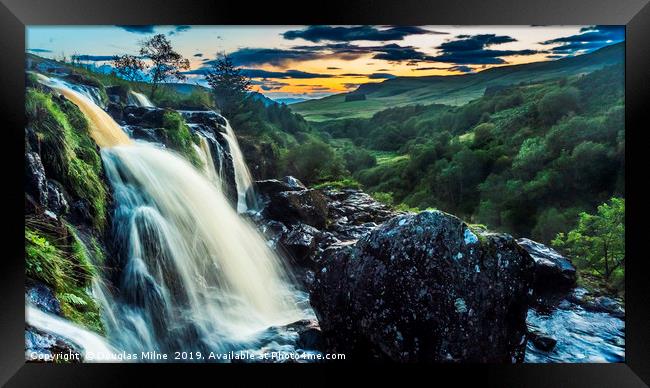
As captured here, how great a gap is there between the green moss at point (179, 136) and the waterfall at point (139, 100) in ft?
0.59

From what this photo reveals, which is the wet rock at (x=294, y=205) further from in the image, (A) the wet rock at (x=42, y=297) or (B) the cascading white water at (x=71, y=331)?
(A) the wet rock at (x=42, y=297)

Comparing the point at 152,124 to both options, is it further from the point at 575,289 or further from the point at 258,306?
the point at 575,289

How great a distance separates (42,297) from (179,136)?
1810 mm

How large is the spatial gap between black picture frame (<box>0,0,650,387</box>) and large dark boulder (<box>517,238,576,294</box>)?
0.53 metres

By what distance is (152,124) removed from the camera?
15.9ft

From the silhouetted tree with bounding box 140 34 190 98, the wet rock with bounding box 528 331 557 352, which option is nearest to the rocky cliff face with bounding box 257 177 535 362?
the wet rock with bounding box 528 331 557 352

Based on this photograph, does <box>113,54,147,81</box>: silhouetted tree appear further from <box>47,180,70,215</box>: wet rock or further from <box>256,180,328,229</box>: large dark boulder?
<box>256,180,328,229</box>: large dark boulder

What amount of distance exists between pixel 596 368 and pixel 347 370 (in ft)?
7.23

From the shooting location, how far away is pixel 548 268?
481 cm

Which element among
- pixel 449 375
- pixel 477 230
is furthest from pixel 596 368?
pixel 477 230

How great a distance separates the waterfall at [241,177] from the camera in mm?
4938

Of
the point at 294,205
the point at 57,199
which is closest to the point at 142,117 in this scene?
the point at 57,199

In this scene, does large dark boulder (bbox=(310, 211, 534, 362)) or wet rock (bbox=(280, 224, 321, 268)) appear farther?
wet rock (bbox=(280, 224, 321, 268))

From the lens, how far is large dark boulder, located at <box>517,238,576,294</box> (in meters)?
4.80
